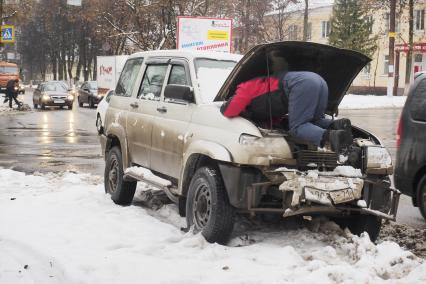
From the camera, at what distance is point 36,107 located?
35.3m

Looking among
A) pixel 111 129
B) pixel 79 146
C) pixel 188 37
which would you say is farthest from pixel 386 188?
pixel 188 37

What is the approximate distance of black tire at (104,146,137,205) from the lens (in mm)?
7719

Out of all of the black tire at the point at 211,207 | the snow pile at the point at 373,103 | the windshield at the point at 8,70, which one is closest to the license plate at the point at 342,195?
the black tire at the point at 211,207

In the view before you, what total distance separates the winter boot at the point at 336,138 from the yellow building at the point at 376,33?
43357mm

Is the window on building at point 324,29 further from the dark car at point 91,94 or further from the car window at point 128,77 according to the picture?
the car window at point 128,77

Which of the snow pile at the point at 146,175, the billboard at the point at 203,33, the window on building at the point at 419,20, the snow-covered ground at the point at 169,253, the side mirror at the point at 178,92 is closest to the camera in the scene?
the snow-covered ground at the point at 169,253

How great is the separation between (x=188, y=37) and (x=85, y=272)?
2017 centimetres

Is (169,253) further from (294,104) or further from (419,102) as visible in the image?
(419,102)

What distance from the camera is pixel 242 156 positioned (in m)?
5.36

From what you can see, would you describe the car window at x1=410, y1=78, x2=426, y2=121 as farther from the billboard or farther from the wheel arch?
the billboard

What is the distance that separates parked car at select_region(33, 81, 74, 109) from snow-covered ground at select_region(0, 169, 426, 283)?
27.4m

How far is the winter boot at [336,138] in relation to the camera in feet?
17.2

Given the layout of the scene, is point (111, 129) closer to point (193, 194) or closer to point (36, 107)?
point (193, 194)

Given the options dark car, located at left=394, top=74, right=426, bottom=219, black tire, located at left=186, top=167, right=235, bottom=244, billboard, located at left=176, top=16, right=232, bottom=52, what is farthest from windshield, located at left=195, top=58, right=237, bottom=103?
billboard, located at left=176, top=16, right=232, bottom=52
